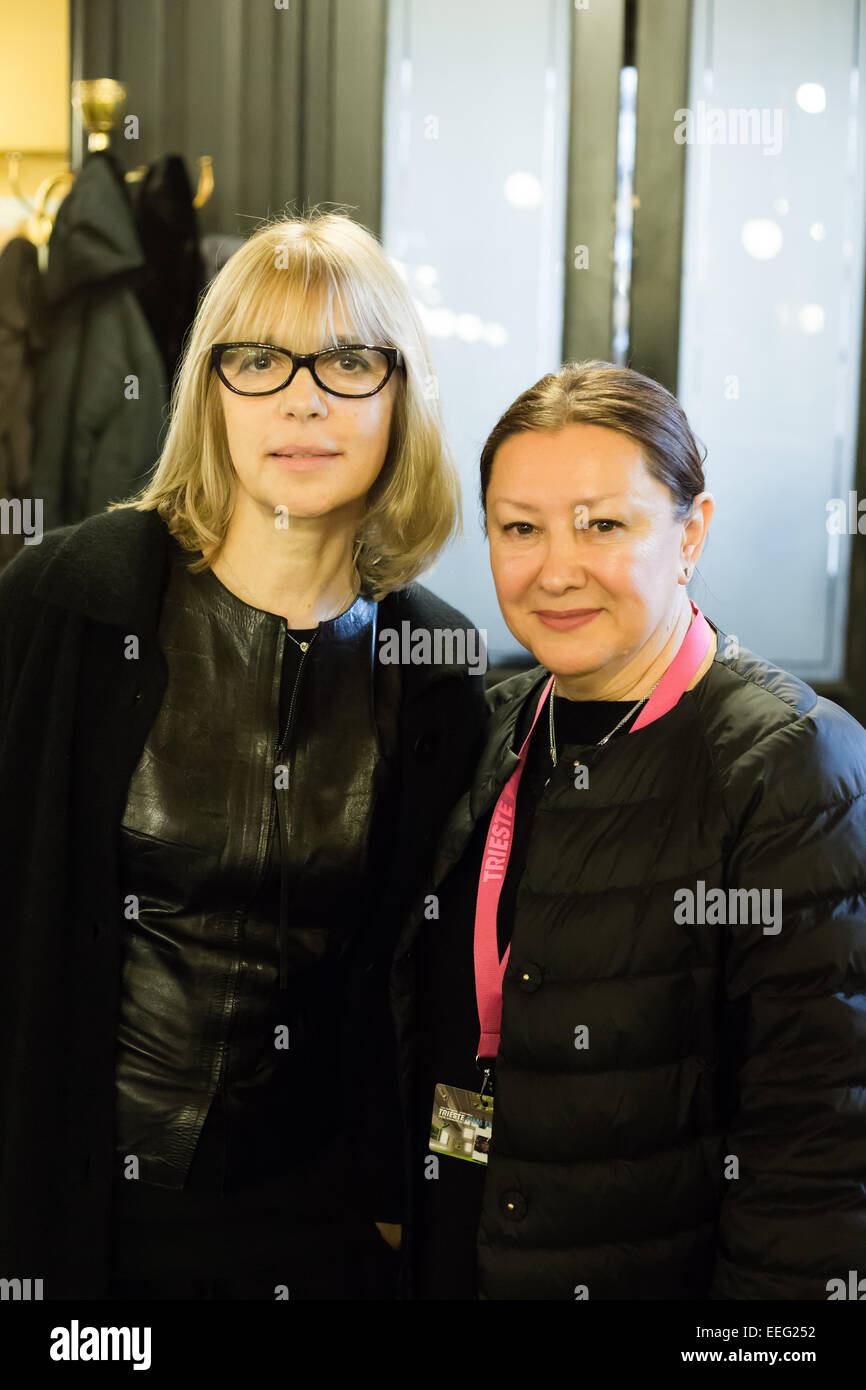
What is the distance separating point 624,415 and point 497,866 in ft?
1.63

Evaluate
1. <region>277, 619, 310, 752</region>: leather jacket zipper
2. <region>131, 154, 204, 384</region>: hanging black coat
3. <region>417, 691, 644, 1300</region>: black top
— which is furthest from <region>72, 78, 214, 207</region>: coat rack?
<region>417, 691, 644, 1300</region>: black top

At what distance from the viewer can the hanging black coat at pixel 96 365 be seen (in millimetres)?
2766

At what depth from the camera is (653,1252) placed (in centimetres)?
125

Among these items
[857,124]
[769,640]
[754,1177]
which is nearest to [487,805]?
[754,1177]

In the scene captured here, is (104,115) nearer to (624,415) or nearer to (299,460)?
(299,460)

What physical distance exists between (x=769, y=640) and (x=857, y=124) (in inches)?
46.2

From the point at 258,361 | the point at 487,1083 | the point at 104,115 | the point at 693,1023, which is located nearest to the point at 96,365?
the point at 104,115

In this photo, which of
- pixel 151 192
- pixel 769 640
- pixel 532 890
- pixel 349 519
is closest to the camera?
pixel 532 890

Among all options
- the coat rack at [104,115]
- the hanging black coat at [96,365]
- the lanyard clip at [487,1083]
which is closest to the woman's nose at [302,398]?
the lanyard clip at [487,1083]

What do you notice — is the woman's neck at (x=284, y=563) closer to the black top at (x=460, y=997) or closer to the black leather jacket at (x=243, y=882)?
the black leather jacket at (x=243, y=882)

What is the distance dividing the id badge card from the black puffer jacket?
11cm

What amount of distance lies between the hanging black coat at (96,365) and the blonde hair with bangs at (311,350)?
1.14 m
